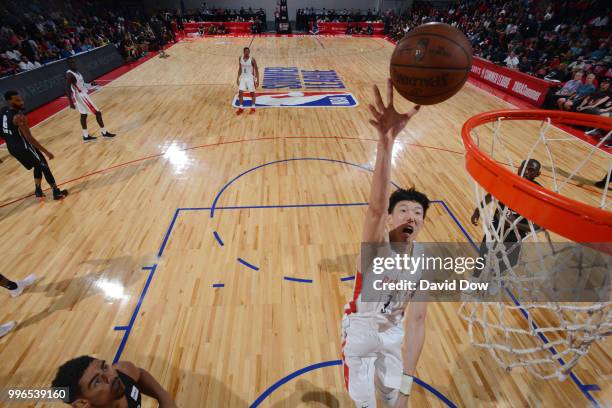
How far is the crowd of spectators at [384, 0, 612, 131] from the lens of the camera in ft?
27.6

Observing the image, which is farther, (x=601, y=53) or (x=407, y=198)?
(x=601, y=53)

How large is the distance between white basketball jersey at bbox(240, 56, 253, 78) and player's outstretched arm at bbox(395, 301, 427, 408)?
759 centimetres

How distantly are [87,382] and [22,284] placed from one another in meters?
2.77

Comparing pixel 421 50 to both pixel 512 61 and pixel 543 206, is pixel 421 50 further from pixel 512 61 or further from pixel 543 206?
pixel 512 61

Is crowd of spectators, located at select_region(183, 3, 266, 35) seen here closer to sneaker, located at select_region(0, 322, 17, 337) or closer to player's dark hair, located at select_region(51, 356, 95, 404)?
sneaker, located at select_region(0, 322, 17, 337)

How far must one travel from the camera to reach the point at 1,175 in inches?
229

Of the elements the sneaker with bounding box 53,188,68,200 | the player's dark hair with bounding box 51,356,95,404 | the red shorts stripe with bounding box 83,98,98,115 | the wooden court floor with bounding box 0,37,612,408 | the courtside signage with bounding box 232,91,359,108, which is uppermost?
the player's dark hair with bounding box 51,356,95,404

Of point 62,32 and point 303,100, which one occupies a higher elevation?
point 62,32

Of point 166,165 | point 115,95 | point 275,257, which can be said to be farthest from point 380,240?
point 115,95

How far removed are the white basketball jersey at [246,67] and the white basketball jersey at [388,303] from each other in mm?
7509

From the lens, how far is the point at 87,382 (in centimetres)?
165

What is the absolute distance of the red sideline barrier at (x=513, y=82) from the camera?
9.19 metres

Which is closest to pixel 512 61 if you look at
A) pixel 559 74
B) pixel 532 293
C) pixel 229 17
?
pixel 559 74

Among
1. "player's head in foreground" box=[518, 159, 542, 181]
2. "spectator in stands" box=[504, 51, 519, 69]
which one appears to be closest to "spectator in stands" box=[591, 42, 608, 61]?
"spectator in stands" box=[504, 51, 519, 69]
